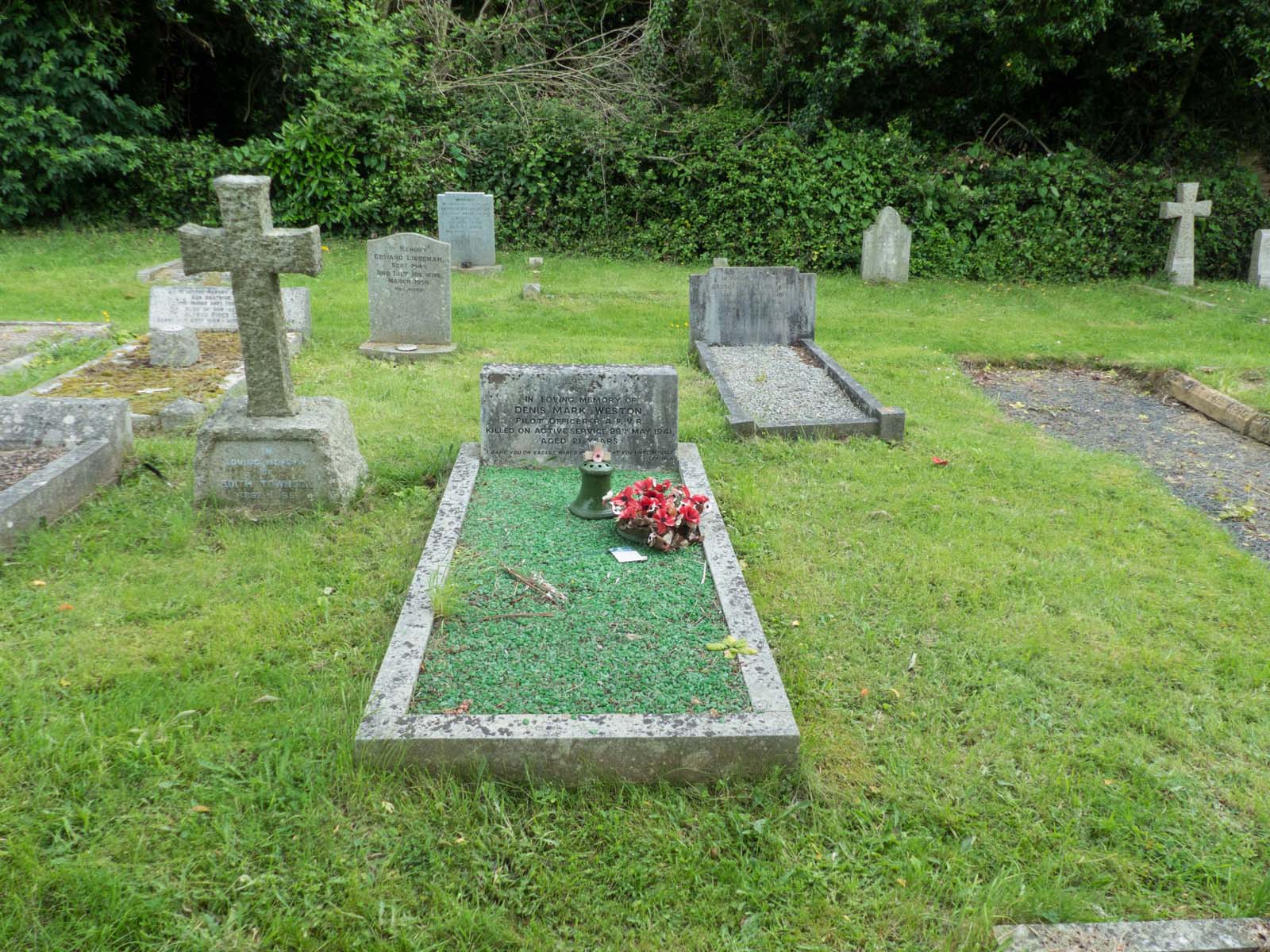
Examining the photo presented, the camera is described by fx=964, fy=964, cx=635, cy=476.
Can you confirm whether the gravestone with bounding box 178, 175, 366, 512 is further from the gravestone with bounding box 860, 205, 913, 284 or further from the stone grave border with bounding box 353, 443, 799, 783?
the gravestone with bounding box 860, 205, 913, 284

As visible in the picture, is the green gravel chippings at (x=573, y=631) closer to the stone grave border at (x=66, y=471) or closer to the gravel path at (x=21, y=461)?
the stone grave border at (x=66, y=471)

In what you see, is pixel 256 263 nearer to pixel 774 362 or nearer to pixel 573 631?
pixel 573 631

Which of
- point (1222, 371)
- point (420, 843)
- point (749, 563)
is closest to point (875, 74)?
point (1222, 371)

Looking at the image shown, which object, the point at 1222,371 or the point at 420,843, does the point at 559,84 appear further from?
the point at 420,843

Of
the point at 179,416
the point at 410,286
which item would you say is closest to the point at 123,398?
the point at 179,416

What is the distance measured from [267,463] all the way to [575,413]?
1.71 meters

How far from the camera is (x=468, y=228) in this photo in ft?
43.6

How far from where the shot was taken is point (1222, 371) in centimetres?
841

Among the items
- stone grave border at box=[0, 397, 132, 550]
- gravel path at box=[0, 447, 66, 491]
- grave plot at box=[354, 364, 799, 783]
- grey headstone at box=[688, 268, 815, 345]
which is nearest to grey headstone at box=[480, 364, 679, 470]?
grave plot at box=[354, 364, 799, 783]

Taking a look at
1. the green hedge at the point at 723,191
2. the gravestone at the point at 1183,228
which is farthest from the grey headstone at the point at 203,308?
the gravestone at the point at 1183,228

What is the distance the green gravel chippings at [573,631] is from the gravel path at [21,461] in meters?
2.25

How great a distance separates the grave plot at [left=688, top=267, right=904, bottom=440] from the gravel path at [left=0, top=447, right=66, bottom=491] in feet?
13.2

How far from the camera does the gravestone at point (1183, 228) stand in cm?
1373

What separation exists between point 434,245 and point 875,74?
855 cm
